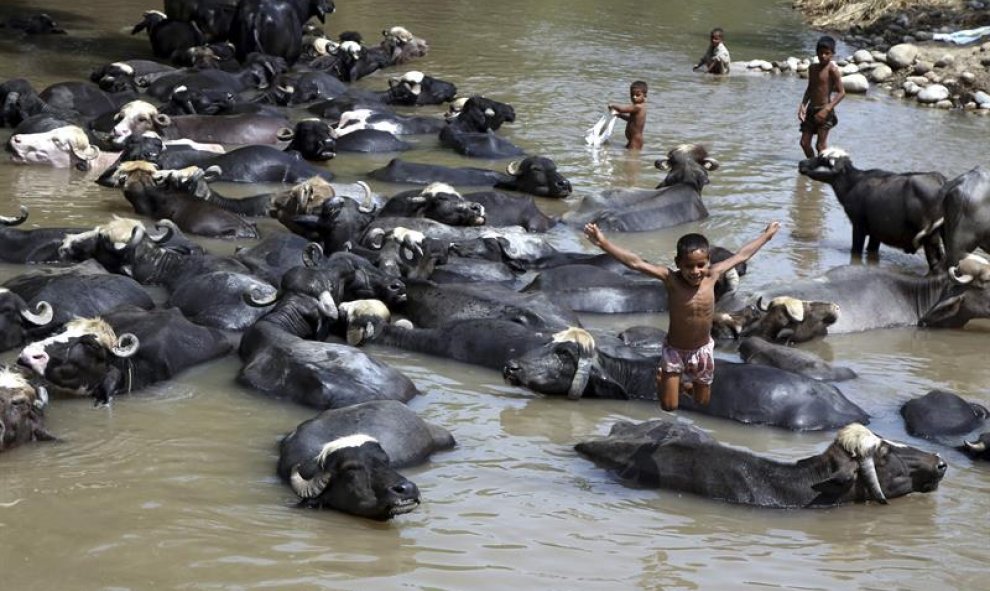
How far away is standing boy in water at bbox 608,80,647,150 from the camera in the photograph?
15625mm

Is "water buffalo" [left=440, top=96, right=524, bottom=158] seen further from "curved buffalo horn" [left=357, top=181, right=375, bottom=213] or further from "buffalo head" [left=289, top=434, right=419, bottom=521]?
"buffalo head" [left=289, top=434, right=419, bottom=521]

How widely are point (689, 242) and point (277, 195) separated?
5.42 m

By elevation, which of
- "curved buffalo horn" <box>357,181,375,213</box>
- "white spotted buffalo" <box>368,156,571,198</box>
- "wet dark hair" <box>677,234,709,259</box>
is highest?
"wet dark hair" <box>677,234,709,259</box>

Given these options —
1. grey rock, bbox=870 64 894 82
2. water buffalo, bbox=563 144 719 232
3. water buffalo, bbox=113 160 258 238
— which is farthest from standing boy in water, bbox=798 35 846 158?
water buffalo, bbox=113 160 258 238

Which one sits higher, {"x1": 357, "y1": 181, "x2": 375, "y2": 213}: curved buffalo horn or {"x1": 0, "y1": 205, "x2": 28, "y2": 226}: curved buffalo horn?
{"x1": 0, "y1": 205, "x2": 28, "y2": 226}: curved buffalo horn

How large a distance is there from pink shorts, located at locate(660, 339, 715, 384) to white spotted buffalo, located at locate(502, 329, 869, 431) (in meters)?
0.58

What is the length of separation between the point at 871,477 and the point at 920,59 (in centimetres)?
1540

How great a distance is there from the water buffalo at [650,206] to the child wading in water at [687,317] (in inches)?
188

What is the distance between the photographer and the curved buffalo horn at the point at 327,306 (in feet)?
29.9

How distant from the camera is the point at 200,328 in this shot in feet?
28.7

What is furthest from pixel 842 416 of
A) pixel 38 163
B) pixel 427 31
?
pixel 427 31

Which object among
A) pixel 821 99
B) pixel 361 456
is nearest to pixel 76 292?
pixel 361 456

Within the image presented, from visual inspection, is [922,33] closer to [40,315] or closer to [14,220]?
[14,220]

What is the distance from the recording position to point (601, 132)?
16094mm
